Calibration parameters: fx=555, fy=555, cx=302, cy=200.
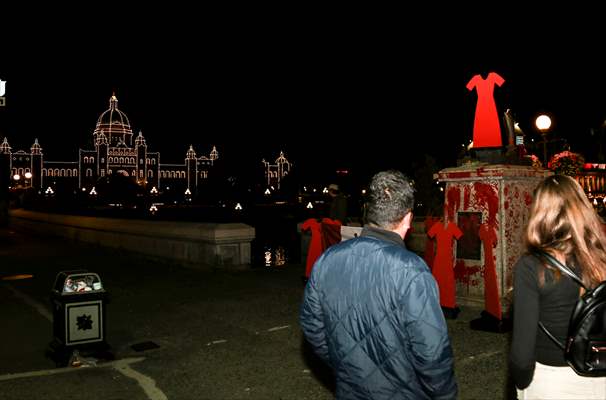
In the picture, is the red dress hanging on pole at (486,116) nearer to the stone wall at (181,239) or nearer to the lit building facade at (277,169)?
the stone wall at (181,239)

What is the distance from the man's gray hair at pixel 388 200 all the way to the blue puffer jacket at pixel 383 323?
64mm

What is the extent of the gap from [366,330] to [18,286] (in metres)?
10.6

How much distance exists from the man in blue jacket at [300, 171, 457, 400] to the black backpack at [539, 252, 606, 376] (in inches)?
21.7

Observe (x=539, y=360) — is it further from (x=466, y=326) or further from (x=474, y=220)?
(x=474, y=220)

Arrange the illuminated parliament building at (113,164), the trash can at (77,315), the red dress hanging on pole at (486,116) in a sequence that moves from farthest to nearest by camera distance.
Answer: the illuminated parliament building at (113,164)
the red dress hanging on pole at (486,116)
the trash can at (77,315)

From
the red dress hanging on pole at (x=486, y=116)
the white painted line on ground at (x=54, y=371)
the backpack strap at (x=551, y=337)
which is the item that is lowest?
the white painted line on ground at (x=54, y=371)

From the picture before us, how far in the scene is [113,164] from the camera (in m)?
172

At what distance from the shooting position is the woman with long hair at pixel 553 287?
2551 millimetres

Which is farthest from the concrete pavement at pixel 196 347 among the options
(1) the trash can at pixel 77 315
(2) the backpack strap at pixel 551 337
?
(2) the backpack strap at pixel 551 337

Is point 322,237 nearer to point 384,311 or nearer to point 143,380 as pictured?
point 143,380

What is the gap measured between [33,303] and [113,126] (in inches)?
6972

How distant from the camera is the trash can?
5910 mm

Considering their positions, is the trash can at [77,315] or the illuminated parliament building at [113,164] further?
the illuminated parliament building at [113,164]

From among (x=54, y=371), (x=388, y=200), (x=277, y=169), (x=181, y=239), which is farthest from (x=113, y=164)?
(x=388, y=200)
